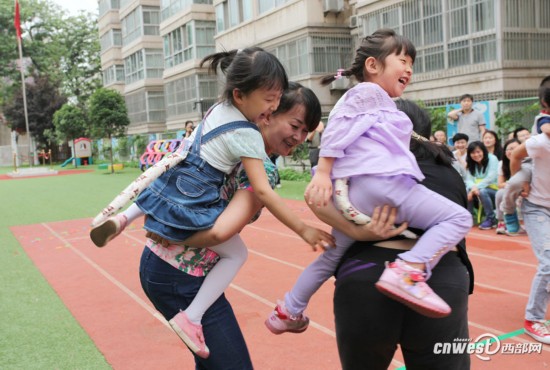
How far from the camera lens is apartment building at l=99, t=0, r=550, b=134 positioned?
13.1 meters

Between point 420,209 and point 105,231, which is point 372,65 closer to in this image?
point 420,209

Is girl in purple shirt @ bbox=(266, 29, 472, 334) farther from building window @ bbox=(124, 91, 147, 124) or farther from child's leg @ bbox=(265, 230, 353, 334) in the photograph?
building window @ bbox=(124, 91, 147, 124)

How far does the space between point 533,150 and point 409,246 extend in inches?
108

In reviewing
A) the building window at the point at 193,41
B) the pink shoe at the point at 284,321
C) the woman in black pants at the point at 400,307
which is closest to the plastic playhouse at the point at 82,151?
the building window at the point at 193,41

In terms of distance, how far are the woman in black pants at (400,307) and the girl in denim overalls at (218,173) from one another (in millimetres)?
226

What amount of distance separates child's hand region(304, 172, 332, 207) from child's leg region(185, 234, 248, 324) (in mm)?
443

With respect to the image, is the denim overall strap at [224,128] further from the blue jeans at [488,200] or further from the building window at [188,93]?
the building window at [188,93]

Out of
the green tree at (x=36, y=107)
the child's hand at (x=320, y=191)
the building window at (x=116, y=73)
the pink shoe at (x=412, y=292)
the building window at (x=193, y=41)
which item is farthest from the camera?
the green tree at (x=36, y=107)

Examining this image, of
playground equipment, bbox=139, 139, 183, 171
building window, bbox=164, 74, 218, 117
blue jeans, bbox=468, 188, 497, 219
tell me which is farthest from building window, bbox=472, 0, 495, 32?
building window, bbox=164, 74, 218, 117

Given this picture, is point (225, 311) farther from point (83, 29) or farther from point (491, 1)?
point (83, 29)

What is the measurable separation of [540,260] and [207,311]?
3.07 meters

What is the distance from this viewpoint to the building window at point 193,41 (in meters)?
27.5

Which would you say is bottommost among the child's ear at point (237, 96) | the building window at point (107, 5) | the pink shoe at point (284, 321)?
the pink shoe at point (284, 321)

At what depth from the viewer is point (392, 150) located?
2.03 m
